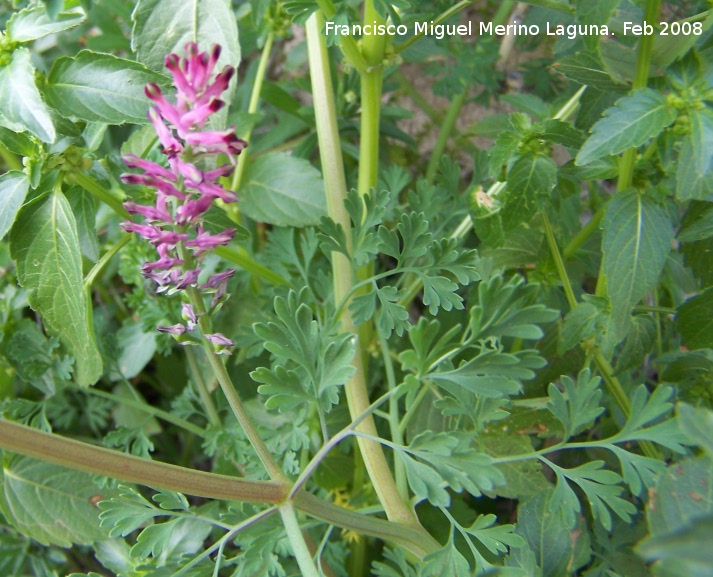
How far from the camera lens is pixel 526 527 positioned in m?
0.69

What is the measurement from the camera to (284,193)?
3.16 ft

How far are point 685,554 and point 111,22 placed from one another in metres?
1.27

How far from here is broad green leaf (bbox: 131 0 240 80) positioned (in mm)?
771

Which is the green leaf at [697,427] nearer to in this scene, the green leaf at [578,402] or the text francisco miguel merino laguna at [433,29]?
the green leaf at [578,402]

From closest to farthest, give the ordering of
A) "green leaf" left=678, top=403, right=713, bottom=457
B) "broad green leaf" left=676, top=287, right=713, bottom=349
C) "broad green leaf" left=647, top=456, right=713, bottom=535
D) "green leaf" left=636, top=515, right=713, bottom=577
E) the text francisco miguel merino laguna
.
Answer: "green leaf" left=636, top=515, right=713, bottom=577, "green leaf" left=678, top=403, right=713, bottom=457, "broad green leaf" left=647, top=456, right=713, bottom=535, the text francisco miguel merino laguna, "broad green leaf" left=676, top=287, right=713, bottom=349

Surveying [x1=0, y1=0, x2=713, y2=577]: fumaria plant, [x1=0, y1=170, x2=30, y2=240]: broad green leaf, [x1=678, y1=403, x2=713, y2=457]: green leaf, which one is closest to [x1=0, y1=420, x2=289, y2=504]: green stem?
[x1=0, y1=0, x2=713, y2=577]: fumaria plant

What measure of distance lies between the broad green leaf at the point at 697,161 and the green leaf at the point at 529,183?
136 mm

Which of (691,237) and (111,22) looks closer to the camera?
(691,237)

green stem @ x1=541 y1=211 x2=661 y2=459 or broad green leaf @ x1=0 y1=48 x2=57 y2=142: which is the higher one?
broad green leaf @ x1=0 y1=48 x2=57 y2=142

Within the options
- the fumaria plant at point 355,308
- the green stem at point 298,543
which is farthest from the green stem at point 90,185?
the green stem at point 298,543

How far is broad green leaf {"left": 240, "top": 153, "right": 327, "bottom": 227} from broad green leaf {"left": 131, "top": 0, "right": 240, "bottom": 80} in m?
0.22

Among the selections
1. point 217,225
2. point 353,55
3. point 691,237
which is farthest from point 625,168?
point 217,225

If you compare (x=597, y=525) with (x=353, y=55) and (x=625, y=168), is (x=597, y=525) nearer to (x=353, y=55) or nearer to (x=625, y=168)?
(x=625, y=168)

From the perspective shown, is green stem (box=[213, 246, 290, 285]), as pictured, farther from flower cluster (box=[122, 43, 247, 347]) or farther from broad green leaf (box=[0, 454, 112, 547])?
broad green leaf (box=[0, 454, 112, 547])
